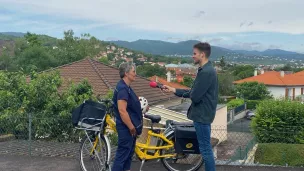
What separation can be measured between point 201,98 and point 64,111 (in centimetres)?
440

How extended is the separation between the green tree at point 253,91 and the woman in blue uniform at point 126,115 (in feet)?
151

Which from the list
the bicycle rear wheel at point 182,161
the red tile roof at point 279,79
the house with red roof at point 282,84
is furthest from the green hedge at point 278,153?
the red tile roof at point 279,79

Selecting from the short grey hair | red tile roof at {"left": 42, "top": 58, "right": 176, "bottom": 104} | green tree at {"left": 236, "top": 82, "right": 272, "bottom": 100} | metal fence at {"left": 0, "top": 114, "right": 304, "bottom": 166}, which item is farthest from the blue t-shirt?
green tree at {"left": 236, "top": 82, "right": 272, "bottom": 100}

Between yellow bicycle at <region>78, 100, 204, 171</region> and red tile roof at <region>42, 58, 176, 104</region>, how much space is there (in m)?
10.8

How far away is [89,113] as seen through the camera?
5203mm

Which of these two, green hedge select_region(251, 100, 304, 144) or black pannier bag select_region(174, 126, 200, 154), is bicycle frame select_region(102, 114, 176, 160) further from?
green hedge select_region(251, 100, 304, 144)

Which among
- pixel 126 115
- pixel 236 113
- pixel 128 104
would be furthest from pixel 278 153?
pixel 236 113

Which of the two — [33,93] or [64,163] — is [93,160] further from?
[33,93]

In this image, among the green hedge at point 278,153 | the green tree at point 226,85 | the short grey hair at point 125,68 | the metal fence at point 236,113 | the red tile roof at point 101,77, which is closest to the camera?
the short grey hair at point 125,68

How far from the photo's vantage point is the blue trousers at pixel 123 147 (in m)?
4.71

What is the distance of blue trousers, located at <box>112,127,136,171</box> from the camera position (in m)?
4.71

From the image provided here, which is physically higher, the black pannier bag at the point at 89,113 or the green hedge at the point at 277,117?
the black pannier bag at the point at 89,113

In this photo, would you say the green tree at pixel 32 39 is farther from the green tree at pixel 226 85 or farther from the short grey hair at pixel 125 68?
the short grey hair at pixel 125 68

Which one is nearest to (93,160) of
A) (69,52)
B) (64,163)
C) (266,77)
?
(64,163)
